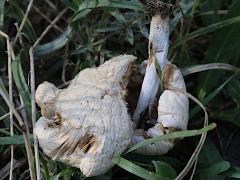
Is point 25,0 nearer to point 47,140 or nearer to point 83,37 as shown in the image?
point 83,37

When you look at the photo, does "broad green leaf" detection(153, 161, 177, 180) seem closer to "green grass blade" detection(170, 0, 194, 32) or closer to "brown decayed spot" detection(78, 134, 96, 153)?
"brown decayed spot" detection(78, 134, 96, 153)

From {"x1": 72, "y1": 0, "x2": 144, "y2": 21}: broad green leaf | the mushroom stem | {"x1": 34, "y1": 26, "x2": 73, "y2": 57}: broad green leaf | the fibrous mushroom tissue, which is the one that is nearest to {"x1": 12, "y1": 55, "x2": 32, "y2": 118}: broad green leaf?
the fibrous mushroom tissue

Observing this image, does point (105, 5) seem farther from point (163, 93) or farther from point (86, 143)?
point (86, 143)

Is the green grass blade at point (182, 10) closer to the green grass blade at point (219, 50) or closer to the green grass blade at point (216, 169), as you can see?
the green grass blade at point (219, 50)

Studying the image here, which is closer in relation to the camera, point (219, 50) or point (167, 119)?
point (167, 119)

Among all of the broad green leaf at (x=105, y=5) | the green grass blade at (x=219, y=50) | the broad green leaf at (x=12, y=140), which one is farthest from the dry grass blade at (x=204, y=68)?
the broad green leaf at (x=12, y=140)

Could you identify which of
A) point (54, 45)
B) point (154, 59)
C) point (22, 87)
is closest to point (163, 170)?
point (154, 59)
